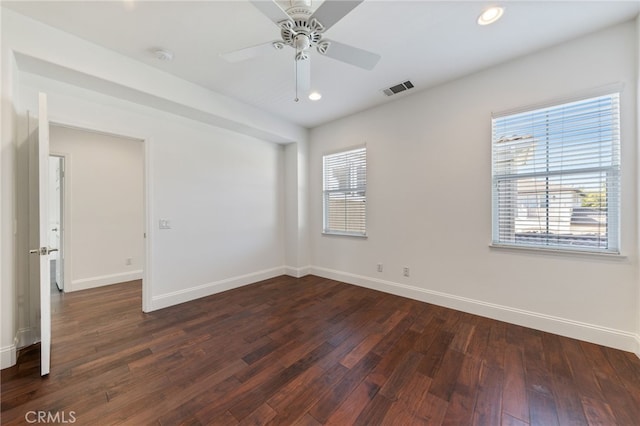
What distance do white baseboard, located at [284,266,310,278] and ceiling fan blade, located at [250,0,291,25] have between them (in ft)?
12.5

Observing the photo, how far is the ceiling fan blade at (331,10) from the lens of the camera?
141 cm

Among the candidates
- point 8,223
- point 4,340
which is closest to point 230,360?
point 4,340

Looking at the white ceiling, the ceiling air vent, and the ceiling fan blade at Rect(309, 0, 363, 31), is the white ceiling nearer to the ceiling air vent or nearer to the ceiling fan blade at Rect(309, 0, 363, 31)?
the ceiling air vent

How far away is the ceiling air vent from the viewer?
122 inches

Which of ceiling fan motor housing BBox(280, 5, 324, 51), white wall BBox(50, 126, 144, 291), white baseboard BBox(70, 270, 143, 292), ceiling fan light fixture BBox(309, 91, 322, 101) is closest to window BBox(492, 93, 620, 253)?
ceiling fan light fixture BBox(309, 91, 322, 101)

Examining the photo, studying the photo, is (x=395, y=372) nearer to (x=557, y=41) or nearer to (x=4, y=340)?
(x=4, y=340)

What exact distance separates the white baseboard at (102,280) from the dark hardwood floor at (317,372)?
1143mm

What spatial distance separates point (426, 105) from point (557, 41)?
1.28 m

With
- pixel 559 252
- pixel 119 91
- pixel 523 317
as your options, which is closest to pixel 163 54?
pixel 119 91

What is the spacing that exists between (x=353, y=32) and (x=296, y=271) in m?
3.71

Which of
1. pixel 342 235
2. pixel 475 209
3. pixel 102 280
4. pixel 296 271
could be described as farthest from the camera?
pixel 296 271

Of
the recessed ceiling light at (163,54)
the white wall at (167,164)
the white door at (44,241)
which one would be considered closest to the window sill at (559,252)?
the white wall at (167,164)

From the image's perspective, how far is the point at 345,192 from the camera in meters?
4.29

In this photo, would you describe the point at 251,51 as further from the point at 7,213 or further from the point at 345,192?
the point at 345,192
